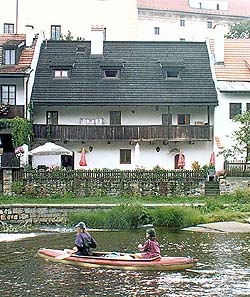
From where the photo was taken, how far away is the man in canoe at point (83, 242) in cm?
2591

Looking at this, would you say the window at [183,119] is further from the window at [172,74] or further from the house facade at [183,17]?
the house facade at [183,17]

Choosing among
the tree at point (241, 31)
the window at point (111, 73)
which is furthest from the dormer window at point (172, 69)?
the tree at point (241, 31)

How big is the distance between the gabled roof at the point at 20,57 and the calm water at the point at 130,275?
2075cm

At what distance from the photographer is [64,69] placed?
2132 inches

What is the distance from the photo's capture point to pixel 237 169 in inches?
1825

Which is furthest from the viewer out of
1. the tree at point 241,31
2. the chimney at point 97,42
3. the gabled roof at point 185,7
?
the gabled roof at point 185,7

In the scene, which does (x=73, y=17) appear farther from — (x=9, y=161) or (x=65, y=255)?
(x=65, y=255)

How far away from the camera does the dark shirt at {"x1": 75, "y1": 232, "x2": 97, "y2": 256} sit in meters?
26.0

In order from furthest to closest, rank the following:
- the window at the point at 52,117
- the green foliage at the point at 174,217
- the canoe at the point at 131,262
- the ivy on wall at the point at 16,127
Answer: the window at the point at 52,117
the ivy on wall at the point at 16,127
the green foliage at the point at 174,217
the canoe at the point at 131,262

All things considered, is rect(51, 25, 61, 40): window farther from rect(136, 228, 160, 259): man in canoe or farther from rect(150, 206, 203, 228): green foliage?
rect(136, 228, 160, 259): man in canoe

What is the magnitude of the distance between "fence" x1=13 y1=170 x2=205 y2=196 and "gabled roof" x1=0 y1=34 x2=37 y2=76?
8.74 metres

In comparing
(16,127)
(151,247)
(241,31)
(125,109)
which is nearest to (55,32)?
(241,31)

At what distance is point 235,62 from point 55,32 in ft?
100

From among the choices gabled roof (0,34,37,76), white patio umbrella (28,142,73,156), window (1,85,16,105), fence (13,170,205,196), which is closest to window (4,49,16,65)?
gabled roof (0,34,37,76)
